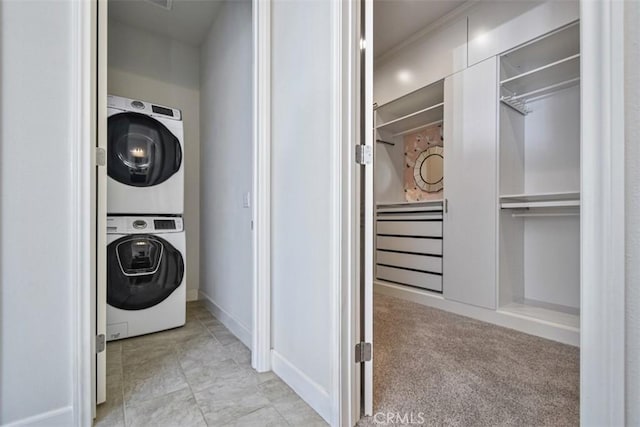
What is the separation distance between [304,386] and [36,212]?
139 centimetres

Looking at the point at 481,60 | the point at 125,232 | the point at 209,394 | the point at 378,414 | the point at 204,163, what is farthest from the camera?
the point at 204,163

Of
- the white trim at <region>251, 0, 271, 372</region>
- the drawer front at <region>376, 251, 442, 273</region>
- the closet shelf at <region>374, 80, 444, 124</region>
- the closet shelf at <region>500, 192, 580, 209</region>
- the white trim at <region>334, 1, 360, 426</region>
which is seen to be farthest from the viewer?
the closet shelf at <region>374, 80, 444, 124</region>

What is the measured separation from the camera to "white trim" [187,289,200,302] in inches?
125

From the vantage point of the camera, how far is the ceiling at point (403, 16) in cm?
268

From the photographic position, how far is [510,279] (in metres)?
2.64

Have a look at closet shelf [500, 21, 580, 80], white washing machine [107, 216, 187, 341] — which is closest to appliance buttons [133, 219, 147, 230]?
white washing machine [107, 216, 187, 341]

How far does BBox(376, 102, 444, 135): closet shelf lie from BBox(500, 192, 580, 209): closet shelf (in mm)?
1267

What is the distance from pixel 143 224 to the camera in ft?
7.52

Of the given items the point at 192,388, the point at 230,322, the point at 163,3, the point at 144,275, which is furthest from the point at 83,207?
the point at 163,3

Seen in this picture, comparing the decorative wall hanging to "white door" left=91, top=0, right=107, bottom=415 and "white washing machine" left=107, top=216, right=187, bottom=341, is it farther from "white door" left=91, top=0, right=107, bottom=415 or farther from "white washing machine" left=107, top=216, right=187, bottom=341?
"white door" left=91, top=0, right=107, bottom=415
